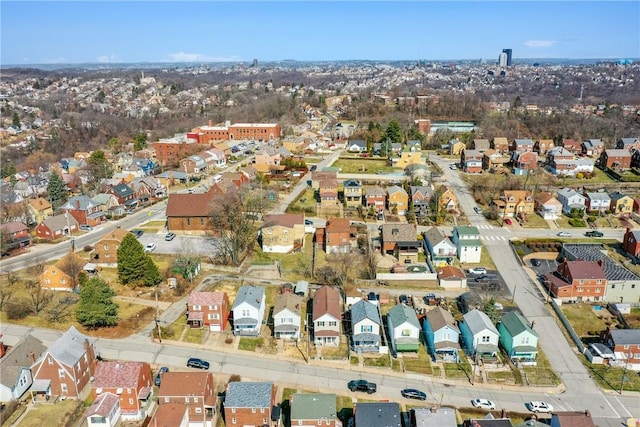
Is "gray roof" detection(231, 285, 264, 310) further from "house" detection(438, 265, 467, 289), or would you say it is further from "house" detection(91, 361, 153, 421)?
"house" detection(438, 265, 467, 289)

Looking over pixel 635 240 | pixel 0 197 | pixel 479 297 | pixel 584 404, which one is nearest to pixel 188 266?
pixel 479 297

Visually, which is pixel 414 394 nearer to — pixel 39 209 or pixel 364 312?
pixel 364 312

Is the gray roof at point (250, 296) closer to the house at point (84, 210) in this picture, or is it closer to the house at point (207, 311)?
the house at point (207, 311)

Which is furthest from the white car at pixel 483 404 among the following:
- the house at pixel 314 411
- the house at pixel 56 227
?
the house at pixel 56 227

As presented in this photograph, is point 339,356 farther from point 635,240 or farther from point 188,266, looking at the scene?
point 635,240

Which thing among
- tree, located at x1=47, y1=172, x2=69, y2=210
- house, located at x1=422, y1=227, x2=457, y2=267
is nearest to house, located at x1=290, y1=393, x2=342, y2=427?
house, located at x1=422, y1=227, x2=457, y2=267

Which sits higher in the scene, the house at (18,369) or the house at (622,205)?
the house at (622,205)

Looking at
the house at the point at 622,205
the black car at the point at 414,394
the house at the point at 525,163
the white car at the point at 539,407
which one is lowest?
the white car at the point at 539,407
